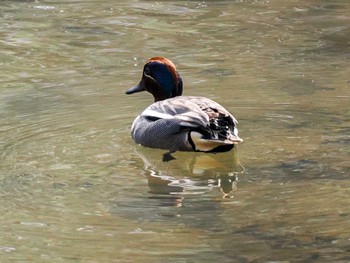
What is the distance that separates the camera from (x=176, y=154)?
9.72 meters

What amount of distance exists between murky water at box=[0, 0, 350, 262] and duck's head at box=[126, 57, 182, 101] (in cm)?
32

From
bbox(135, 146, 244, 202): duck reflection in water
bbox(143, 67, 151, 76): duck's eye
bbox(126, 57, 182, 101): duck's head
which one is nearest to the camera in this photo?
bbox(135, 146, 244, 202): duck reflection in water

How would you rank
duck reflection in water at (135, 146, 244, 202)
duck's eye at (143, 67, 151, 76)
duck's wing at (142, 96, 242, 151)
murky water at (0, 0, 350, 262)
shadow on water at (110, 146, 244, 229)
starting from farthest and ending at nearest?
duck's eye at (143, 67, 151, 76) → duck's wing at (142, 96, 242, 151) → duck reflection in water at (135, 146, 244, 202) → shadow on water at (110, 146, 244, 229) → murky water at (0, 0, 350, 262)

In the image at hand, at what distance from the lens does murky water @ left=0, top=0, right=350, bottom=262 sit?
739cm

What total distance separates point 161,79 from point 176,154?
1274 mm

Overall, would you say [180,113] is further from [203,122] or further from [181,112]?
[203,122]

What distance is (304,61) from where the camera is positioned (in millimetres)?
13016

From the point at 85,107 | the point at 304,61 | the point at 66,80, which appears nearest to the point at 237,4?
the point at 304,61

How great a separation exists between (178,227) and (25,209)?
3.88ft

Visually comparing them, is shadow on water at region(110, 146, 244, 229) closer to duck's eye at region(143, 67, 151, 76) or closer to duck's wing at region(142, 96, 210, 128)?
duck's wing at region(142, 96, 210, 128)

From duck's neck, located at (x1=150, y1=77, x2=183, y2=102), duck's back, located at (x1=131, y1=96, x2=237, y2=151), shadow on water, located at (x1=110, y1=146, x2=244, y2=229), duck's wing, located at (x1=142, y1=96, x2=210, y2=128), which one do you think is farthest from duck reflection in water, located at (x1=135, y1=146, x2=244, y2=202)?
duck's neck, located at (x1=150, y1=77, x2=183, y2=102)

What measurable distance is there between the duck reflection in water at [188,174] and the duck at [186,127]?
0.09 meters

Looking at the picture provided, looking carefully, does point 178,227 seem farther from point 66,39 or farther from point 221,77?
point 66,39

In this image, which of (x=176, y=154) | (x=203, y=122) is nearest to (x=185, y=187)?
(x=203, y=122)
